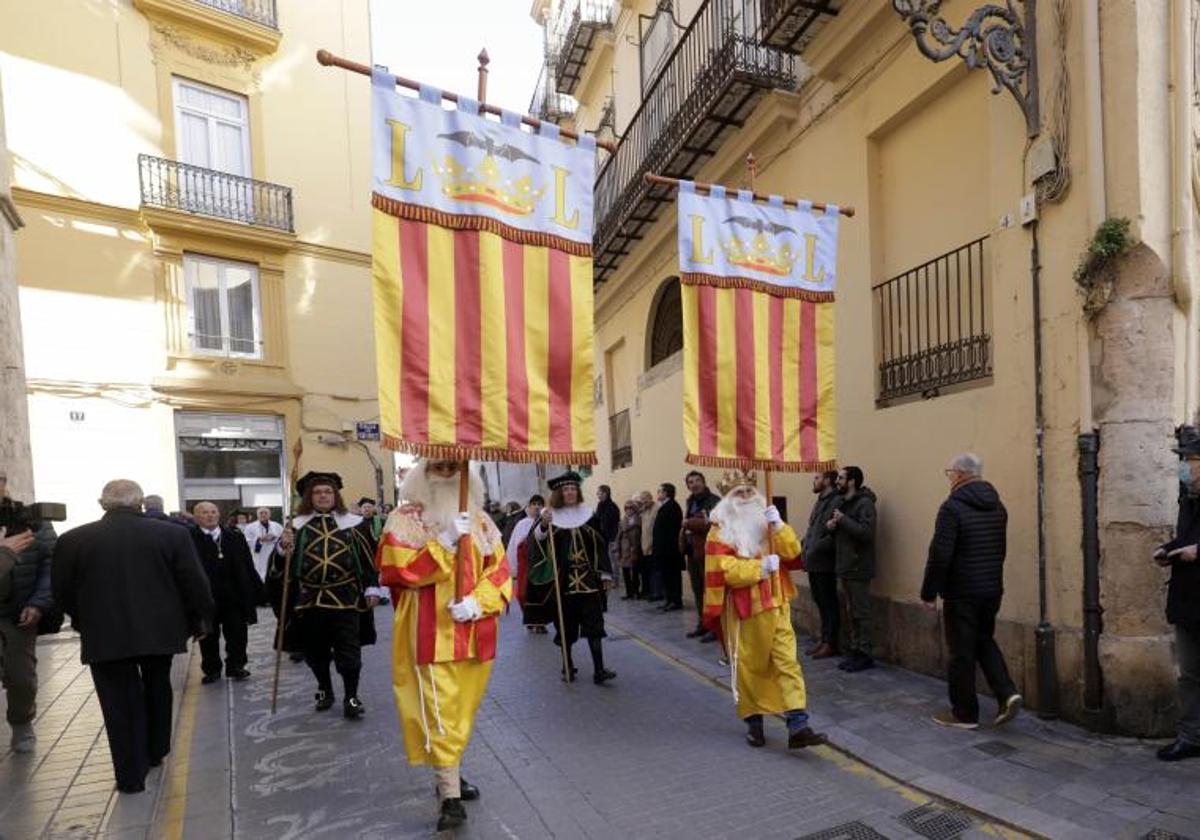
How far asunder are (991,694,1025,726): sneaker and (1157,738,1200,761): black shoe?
0.74 m

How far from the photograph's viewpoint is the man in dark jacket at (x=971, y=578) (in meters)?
4.60

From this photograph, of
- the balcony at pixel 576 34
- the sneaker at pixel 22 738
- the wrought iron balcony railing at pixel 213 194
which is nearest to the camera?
the sneaker at pixel 22 738

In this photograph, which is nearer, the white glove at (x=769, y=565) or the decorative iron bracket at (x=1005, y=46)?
the white glove at (x=769, y=565)

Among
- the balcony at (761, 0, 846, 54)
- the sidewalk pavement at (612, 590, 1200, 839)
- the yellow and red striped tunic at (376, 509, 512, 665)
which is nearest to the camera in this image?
the sidewalk pavement at (612, 590, 1200, 839)

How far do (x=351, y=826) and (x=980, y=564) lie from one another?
3925 millimetres

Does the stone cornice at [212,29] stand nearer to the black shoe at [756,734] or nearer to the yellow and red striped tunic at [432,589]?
the yellow and red striped tunic at [432,589]

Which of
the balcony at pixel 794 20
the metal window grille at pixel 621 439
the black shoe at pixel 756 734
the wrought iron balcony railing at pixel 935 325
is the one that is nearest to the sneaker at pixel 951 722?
the black shoe at pixel 756 734

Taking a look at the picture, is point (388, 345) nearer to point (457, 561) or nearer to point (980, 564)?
point (457, 561)

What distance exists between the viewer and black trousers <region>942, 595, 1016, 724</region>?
4617 mm

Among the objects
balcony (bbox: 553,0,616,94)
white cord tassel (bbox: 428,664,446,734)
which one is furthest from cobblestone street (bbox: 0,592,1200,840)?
balcony (bbox: 553,0,616,94)

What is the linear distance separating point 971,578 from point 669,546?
5.38 meters

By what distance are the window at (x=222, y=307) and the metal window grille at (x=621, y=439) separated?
7806 millimetres

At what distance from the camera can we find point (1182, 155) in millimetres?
4480

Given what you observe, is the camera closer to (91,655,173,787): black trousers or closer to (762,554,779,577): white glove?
(91,655,173,787): black trousers
